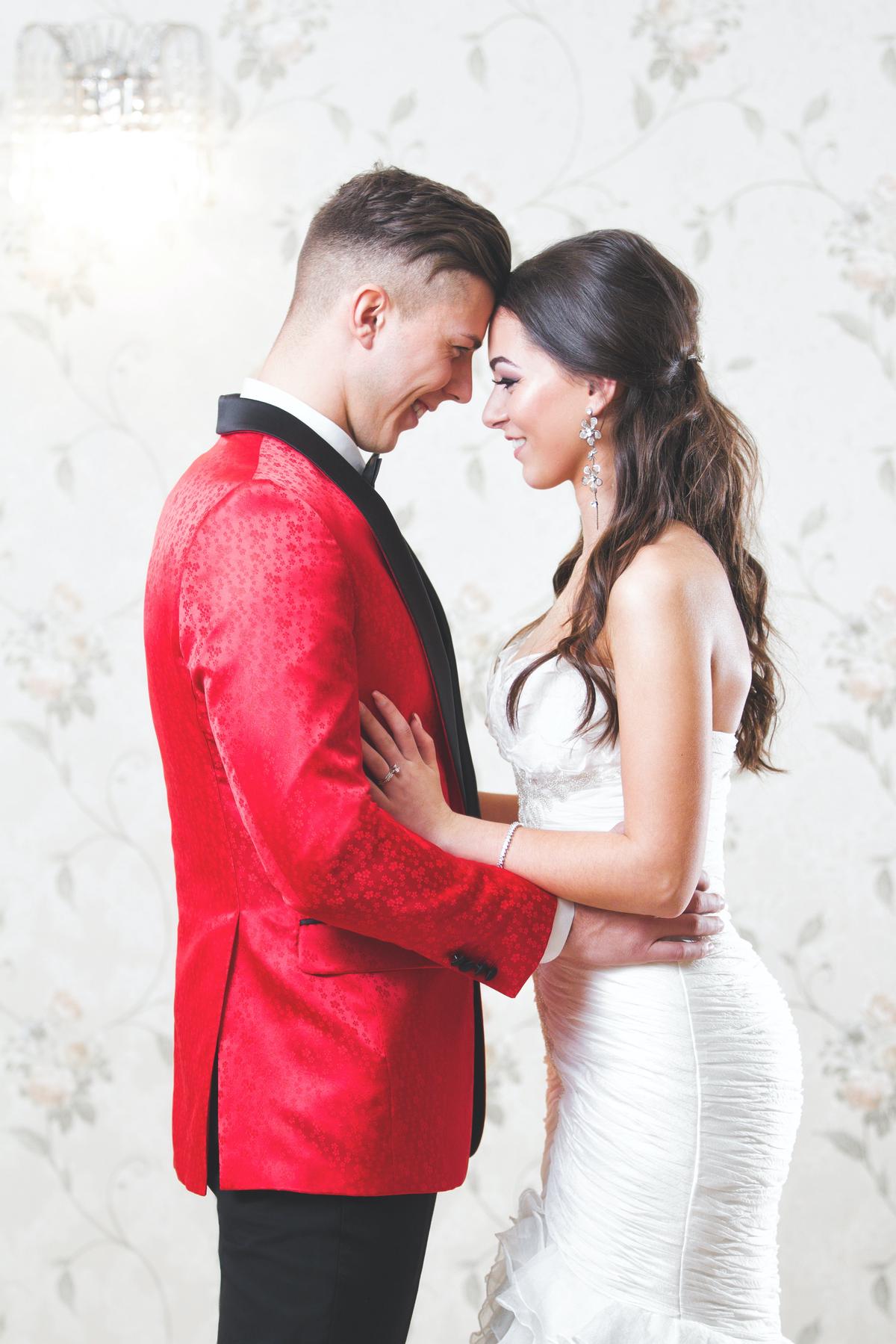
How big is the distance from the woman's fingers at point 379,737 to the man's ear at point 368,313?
0.42 metres

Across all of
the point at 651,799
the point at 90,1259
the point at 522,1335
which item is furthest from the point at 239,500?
the point at 90,1259

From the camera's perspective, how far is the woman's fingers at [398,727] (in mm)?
1354

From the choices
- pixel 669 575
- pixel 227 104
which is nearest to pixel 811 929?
pixel 669 575

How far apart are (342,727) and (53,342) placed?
5.51 feet

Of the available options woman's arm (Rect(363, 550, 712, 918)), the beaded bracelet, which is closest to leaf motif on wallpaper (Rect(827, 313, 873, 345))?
woman's arm (Rect(363, 550, 712, 918))

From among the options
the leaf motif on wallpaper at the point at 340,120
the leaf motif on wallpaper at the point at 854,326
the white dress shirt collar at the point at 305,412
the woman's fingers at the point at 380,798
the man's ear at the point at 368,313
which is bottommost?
the woman's fingers at the point at 380,798

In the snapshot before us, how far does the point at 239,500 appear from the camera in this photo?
4.10ft

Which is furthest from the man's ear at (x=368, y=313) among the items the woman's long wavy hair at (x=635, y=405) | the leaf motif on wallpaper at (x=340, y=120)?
the leaf motif on wallpaper at (x=340, y=120)

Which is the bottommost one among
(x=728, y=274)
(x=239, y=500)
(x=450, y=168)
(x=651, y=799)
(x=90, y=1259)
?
(x=90, y=1259)

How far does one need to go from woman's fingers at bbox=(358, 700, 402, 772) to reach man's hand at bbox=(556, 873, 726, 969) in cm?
30

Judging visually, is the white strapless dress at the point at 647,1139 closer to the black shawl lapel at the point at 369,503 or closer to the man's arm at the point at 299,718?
the black shawl lapel at the point at 369,503

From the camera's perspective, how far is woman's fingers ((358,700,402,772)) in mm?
1337

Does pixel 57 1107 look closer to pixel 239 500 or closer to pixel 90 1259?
pixel 90 1259

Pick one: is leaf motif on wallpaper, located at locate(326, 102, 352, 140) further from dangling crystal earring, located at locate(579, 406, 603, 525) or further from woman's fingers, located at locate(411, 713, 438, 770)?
woman's fingers, located at locate(411, 713, 438, 770)
